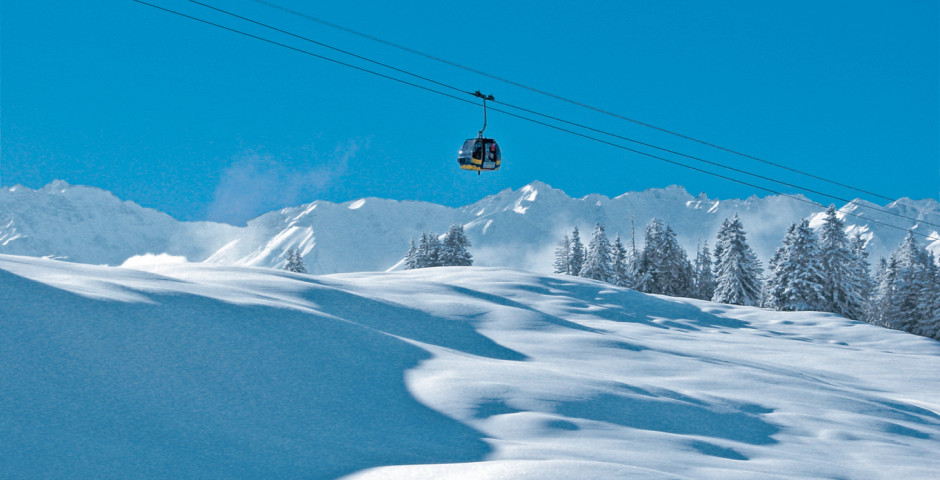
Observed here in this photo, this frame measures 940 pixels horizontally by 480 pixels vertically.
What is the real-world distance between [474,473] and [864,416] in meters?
8.72

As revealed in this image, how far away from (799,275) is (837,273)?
3311mm

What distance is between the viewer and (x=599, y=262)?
195ft

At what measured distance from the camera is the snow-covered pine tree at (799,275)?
47.7 meters

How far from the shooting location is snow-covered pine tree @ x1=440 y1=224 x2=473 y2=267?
60938 mm

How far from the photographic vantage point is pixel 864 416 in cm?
1208

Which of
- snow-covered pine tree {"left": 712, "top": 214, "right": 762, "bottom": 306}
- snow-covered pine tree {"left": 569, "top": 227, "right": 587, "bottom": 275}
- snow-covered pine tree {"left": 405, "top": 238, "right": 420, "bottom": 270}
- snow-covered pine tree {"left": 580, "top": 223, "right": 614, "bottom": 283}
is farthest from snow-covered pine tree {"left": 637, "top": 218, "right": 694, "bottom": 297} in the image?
snow-covered pine tree {"left": 405, "top": 238, "right": 420, "bottom": 270}

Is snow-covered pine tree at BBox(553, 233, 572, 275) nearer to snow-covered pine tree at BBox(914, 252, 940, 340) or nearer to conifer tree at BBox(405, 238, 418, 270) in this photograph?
conifer tree at BBox(405, 238, 418, 270)

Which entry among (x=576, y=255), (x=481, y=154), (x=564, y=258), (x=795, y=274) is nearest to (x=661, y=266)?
(x=576, y=255)

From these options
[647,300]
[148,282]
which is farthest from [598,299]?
[148,282]

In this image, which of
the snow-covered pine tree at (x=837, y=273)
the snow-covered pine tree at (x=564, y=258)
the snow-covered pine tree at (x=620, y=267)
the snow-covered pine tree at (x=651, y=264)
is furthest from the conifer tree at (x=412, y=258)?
the snow-covered pine tree at (x=837, y=273)

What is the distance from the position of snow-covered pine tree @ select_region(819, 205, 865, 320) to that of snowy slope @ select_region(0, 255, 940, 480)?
3410 centimetres

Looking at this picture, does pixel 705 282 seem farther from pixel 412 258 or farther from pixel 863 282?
pixel 412 258

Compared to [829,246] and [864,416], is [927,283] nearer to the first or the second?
[829,246]

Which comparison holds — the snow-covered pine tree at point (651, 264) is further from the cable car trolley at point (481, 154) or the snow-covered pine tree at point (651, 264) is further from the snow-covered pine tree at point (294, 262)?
the cable car trolley at point (481, 154)
